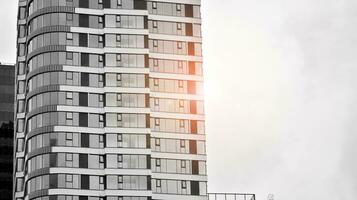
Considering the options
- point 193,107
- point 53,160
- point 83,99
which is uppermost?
point 193,107

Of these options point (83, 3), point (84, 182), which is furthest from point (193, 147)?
point (83, 3)

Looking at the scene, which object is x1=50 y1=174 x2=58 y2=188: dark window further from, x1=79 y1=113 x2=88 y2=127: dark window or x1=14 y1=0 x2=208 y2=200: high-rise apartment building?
x1=79 y1=113 x2=88 y2=127: dark window

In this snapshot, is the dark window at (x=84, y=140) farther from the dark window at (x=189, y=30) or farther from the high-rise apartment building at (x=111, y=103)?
the dark window at (x=189, y=30)

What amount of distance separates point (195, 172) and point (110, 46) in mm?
25226

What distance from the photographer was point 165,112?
557 ft

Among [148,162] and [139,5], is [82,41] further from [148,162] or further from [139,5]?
[148,162]

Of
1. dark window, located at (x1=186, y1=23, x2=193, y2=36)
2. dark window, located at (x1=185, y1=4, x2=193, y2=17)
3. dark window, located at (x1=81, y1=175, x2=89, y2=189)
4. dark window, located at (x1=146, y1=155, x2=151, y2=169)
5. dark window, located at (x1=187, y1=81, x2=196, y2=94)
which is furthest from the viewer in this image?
dark window, located at (x1=185, y1=4, x2=193, y2=17)

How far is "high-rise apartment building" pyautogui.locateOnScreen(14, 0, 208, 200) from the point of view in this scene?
161 m

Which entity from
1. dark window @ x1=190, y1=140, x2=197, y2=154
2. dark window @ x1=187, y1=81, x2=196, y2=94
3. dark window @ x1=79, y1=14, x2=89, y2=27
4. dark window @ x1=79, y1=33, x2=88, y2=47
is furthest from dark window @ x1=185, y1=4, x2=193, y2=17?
dark window @ x1=190, y1=140, x2=197, y2=154

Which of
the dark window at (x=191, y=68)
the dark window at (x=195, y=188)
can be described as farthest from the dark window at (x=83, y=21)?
the dark window at (x=195, y=188)

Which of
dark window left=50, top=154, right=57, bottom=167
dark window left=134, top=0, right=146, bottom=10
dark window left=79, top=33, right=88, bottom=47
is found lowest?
dark window left=50, top=154, right=57, bottom=167

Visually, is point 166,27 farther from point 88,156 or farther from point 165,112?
point 88,156

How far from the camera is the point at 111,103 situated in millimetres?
165875

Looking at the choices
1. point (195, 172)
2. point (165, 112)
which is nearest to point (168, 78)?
point (165, 112)
